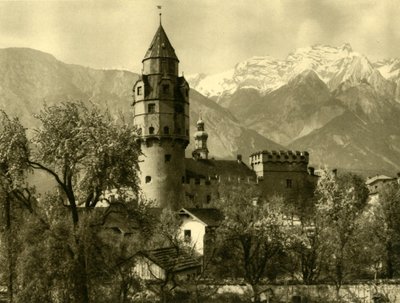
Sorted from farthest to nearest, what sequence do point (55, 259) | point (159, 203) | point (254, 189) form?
point (254, 189) → point (159, 203) → point (55, 259)

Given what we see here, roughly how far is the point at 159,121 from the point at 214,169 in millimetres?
18579

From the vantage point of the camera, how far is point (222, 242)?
58.7 m

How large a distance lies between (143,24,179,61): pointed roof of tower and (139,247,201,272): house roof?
4859 centimetres

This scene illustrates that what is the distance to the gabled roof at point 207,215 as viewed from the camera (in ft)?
226

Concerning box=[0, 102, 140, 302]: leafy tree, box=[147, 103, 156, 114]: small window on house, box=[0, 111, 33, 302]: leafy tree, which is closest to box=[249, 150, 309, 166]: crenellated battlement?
box=[147, 103, 156, 114]: small window on house

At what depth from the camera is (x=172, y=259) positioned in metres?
50.8

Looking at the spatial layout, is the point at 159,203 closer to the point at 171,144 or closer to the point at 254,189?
the point at 171,144

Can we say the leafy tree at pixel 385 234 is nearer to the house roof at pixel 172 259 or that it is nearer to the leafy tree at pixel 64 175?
the house roof at pixel 172 259

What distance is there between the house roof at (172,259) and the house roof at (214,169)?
51.1 metres

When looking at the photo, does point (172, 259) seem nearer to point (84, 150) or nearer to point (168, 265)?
point (168, 265)

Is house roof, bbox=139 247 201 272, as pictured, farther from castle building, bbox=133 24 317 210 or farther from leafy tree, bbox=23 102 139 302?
castle building, bbox=133 24 317 210

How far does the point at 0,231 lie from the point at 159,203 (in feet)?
183

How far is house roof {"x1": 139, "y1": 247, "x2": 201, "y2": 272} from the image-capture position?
160 ft

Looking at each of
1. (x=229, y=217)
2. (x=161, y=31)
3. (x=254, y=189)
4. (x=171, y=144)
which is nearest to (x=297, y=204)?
(x=254, y=189)
